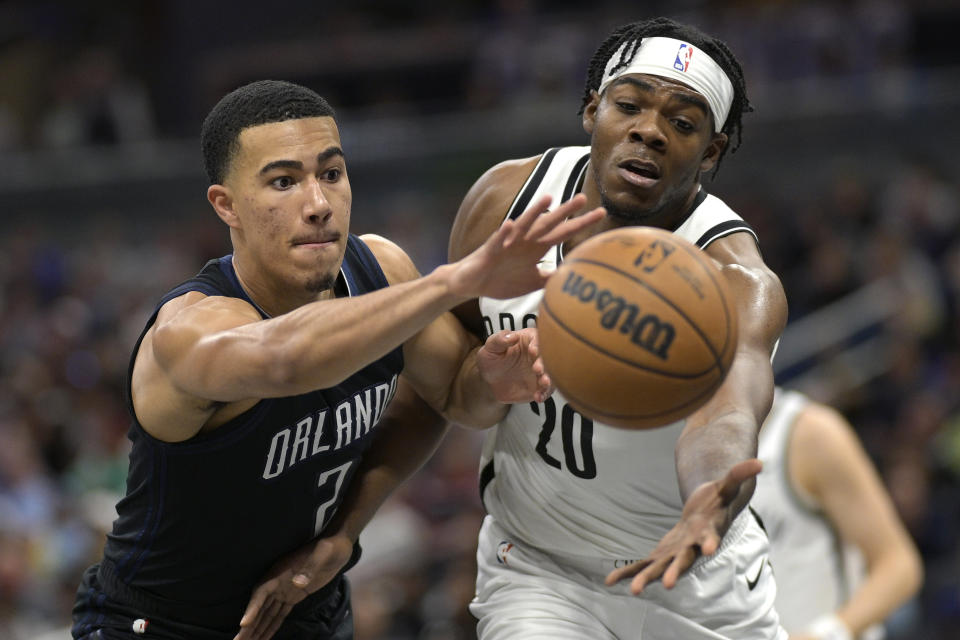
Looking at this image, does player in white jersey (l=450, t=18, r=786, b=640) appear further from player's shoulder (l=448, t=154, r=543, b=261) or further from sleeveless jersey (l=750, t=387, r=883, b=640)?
sleeveless jersey (l=750, t=387, r=883, b=640)

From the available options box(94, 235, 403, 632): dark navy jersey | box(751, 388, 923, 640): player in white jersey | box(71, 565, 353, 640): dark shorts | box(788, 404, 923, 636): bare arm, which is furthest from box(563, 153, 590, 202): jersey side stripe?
box(788, 404, 923, 636): bare arm

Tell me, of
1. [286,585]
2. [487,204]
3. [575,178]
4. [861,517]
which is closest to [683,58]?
[575,178]

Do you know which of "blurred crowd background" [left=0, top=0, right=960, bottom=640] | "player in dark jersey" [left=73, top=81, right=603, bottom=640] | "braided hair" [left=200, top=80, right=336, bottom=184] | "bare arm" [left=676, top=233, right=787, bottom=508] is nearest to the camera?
"bare arm" [left=676, top=233, right=787, bottom=508]

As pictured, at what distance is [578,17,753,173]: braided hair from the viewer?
406cm

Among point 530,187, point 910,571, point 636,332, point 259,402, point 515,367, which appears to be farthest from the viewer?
point 910,571

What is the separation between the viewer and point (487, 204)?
4.29m

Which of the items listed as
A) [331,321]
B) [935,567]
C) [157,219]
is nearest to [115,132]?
[157,219]

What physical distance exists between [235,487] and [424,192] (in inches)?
444

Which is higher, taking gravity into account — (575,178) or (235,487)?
(575,178)

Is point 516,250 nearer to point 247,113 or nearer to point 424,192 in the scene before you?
point 247,113

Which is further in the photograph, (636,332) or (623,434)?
(623,434)

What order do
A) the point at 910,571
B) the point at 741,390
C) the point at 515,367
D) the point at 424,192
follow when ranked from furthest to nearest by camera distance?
the point at 424,192 → the point at 910,571 → the point at 515,367 → the point at 741,390

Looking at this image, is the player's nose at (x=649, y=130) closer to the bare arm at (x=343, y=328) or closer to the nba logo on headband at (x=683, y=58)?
the nba logo on headband at (x=683, y=58)

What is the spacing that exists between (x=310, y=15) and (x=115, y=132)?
3.46 meters
